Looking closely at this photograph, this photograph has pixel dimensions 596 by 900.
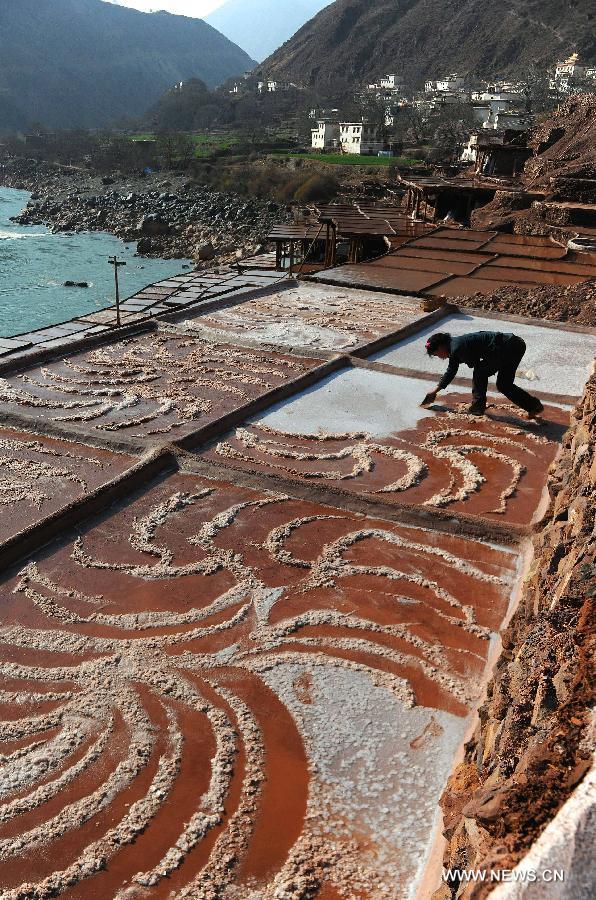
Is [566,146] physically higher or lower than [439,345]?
higher

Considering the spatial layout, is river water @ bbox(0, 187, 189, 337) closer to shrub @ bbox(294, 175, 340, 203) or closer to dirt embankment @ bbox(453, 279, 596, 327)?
shrub @ bbox(294, 175, 340, 203)

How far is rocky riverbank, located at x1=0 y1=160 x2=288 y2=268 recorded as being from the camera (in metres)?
44.0

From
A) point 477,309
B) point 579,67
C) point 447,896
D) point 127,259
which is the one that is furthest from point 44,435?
point 579,67

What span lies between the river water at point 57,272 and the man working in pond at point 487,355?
25.4 metres

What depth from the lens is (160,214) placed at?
2051 inches

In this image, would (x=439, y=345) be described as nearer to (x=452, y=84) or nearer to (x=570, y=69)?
(x=570, y=69)

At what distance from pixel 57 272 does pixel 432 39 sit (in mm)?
106572

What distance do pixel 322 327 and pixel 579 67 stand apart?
99078mm

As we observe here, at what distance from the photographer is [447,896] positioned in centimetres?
248

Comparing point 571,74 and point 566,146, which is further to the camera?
point 571,74

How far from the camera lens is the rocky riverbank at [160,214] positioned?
1732 inches

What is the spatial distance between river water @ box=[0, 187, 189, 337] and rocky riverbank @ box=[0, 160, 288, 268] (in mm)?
1608

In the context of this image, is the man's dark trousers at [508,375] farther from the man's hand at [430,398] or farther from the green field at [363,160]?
the green field at [363,160]

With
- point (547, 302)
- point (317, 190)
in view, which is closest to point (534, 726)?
point (547, 302)
